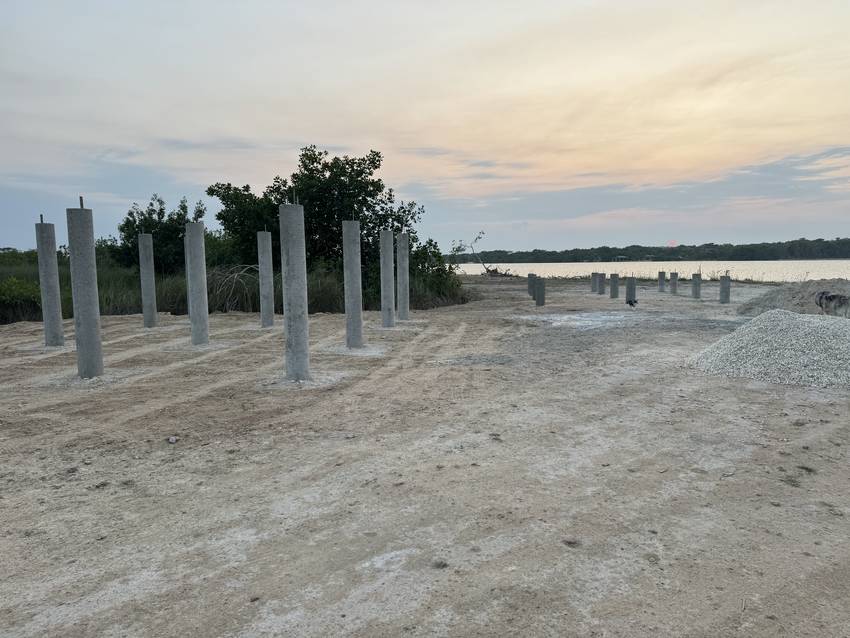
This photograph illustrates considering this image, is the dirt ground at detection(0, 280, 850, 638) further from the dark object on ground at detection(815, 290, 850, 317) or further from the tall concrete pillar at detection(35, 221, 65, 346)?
the dark object on ground at detection(815, 290, 850, 317)

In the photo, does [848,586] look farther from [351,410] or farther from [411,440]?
[351,410]

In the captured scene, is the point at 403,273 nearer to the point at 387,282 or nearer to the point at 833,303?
the point at 387,282

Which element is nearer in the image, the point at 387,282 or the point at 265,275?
the point at 387,282

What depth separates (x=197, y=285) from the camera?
11102 millimetres

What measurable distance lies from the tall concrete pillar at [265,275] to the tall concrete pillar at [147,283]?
2.57 metres

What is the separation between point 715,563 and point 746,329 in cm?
697

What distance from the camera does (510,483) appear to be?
425 centimetres

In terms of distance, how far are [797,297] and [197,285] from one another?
14106 mm

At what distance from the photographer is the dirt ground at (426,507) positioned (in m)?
2.75

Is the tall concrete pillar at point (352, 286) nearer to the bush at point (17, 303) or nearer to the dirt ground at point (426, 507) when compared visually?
the dirt ground at point (426, 507)

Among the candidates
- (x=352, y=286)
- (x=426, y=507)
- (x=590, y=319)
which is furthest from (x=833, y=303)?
(x=426, y=507)

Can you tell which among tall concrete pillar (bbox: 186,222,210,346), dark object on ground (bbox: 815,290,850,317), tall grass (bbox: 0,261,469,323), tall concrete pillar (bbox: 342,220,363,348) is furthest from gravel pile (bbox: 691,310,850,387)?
tall grass (bbox: 0,261,469,323)

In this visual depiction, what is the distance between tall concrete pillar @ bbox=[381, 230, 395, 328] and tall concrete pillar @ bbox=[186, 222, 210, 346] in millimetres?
3883

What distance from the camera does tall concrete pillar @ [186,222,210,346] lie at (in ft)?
36.4
